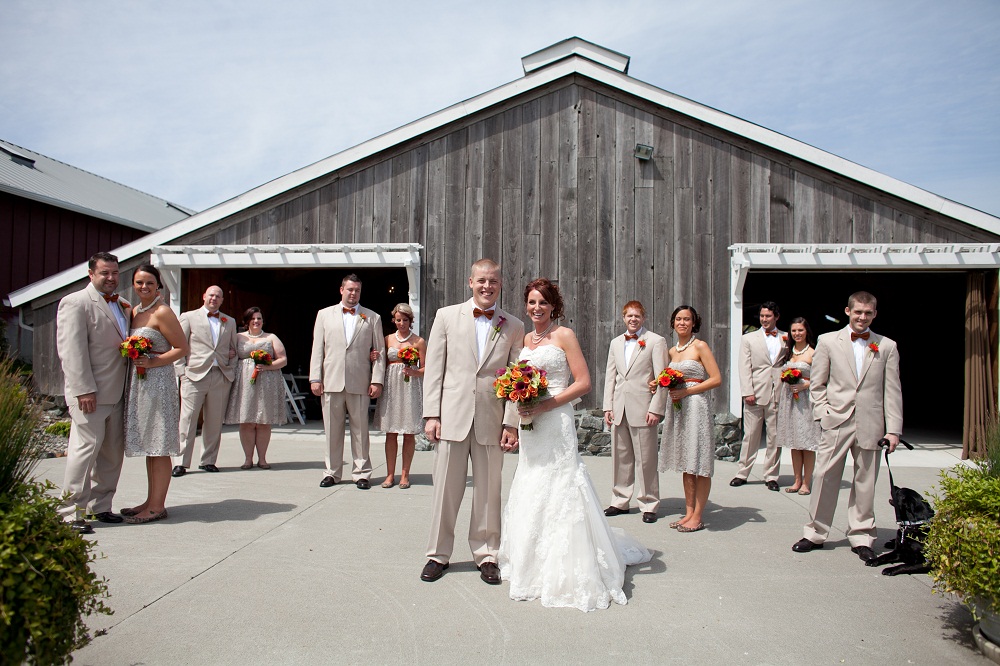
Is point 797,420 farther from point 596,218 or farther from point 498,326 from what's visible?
point 498,326

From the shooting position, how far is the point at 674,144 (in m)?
10.3

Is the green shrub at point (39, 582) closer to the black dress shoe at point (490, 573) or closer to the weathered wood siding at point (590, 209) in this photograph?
the black dress shoe at point (490, 573)

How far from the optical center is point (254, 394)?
27.9 ft

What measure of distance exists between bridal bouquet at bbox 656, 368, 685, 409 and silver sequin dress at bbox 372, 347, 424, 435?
2914 millimetres

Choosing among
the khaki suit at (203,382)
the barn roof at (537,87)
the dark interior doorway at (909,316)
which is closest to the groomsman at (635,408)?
the khaki suit at (203,382)

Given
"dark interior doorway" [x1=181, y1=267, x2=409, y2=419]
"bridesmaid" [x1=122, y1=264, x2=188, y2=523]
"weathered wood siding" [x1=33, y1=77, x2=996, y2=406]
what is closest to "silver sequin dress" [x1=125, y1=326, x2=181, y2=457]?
"bridesmaid" [x1=122, y1=264, x2=188, y2=523]

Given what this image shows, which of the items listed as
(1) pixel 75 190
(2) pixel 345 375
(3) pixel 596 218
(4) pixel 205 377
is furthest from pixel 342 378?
(1) pixel 75 190

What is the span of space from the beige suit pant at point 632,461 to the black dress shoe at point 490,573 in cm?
219

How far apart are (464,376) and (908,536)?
3355 millimetres

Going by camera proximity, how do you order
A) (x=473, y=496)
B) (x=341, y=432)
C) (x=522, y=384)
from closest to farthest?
(x=522, y=384) < (x=473, y=496) < (x=341, y=432)

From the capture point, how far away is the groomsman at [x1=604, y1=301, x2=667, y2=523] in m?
6.30

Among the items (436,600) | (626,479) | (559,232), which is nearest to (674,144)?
(559,232)

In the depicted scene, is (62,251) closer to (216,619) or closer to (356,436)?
(356,436)

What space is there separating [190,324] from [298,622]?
5.48 metres
